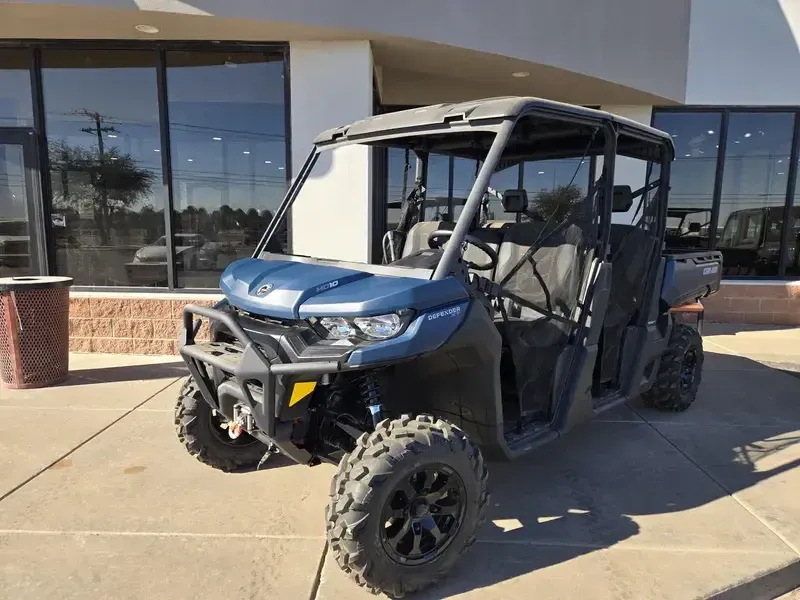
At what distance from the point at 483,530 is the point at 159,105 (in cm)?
602

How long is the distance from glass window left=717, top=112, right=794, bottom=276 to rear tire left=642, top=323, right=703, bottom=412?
16.2 ft

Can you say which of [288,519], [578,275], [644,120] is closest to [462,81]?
[644,120]

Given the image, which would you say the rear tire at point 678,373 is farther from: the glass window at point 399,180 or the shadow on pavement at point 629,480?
the glass window at point 399,180

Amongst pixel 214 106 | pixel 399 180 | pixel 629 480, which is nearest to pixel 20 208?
pixel 214 106

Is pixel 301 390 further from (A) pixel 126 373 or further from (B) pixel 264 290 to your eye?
(A) pixel 126 373

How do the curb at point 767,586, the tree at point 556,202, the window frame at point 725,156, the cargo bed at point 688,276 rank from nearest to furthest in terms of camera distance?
the curb at point 767,586 → the tree at point 556,202 → the cargo bed at point 688,276 → the window frame at point 725,156

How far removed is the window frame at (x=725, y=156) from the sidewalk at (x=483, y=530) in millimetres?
4906

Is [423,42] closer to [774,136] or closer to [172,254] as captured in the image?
[172,254]

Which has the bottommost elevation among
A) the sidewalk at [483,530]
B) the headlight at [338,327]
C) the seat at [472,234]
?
the sidewalk at [483,530]

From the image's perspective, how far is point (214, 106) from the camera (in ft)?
22.5

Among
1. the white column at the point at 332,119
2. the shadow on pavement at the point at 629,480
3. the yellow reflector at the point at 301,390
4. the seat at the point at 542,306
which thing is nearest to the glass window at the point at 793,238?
the shadow on pavement at the point at 629,480

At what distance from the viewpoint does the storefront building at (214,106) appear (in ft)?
19.6

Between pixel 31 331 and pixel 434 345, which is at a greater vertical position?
pixel 434 345

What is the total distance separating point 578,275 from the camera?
3629 millimetres
